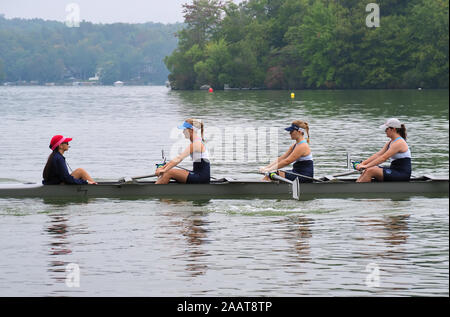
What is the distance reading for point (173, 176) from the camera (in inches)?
774

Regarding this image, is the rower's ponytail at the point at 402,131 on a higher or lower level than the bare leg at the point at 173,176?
higher

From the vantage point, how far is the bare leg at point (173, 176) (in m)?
19.6

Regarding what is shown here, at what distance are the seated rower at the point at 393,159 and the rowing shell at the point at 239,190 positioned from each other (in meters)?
0.19

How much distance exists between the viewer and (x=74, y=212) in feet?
60.3

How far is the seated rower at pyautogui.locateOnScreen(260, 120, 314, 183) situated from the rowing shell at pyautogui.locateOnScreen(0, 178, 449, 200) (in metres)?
0.26

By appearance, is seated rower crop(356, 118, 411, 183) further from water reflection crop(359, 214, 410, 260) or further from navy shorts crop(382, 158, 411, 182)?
water reflection crop(359, 214, 410, 260)

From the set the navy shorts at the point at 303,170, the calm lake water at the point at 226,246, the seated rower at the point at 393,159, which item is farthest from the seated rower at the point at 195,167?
the seated rower at the point at 393,159

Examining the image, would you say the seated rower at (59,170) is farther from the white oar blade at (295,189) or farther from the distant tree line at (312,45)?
the distant tree line at (312,45)

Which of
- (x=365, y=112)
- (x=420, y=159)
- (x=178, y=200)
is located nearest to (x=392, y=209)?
(x=178, y=200)

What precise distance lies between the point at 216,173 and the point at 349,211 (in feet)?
31.6

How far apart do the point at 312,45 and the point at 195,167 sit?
11087 cm

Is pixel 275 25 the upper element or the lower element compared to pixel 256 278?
upper

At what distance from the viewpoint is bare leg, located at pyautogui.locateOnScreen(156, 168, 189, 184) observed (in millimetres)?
19578
